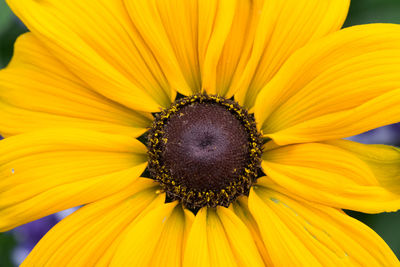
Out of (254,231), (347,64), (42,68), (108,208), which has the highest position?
(42,68)

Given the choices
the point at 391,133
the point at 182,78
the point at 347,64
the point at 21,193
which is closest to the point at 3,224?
the point at 21,193

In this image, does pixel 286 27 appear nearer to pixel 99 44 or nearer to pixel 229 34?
pixel 229 34

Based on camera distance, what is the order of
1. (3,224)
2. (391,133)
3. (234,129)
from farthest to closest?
(391,133) → (234,129) → (3,224)

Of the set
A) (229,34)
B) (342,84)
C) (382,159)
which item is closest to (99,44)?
(229,34)

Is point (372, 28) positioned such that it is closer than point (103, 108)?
Yes

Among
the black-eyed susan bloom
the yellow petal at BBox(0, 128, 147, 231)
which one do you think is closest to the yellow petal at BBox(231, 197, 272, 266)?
the black-eyed susan bloom

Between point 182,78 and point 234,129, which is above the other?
point 182,78

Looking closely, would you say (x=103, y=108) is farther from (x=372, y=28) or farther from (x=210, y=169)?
(x=372, y=28)
